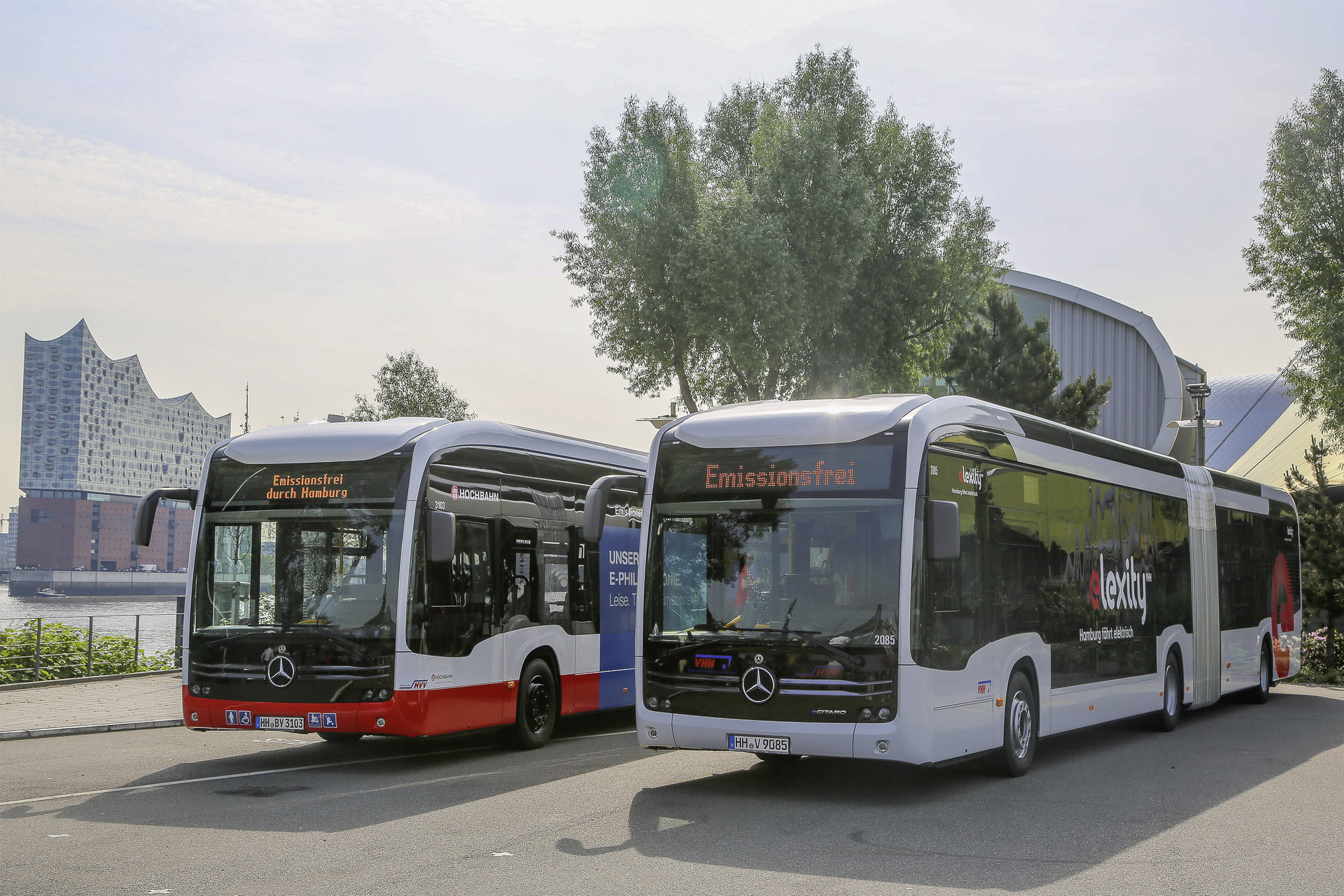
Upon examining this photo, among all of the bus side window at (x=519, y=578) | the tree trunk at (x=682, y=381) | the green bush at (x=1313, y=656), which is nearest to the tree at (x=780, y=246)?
the tree trunk at (x=682, y=381)

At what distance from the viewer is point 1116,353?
4988 cm

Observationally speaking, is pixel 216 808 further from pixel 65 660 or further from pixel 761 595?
pixel 65 660

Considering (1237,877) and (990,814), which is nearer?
(1237,877)

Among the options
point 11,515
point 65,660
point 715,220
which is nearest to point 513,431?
point 65,660

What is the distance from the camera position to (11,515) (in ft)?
531

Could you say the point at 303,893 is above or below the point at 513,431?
below

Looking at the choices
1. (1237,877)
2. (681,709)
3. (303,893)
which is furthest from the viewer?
(681,709)

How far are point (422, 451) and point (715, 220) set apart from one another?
14875 mm

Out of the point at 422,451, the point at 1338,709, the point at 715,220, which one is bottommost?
the point at 1338,709

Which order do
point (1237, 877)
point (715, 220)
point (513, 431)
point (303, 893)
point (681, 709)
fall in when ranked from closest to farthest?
point (303, 893), point (1237, 877), point (681, 709), point (513, 431), point (715, 220)

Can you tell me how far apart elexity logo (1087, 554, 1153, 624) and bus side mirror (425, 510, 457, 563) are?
20.3ft

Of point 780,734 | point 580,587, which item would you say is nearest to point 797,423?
point 780,734

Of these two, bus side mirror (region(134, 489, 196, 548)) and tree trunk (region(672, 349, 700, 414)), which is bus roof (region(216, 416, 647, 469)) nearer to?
bus side mirror (region(134, 489, 196, 548))

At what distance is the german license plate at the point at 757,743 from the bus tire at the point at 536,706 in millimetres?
3738
